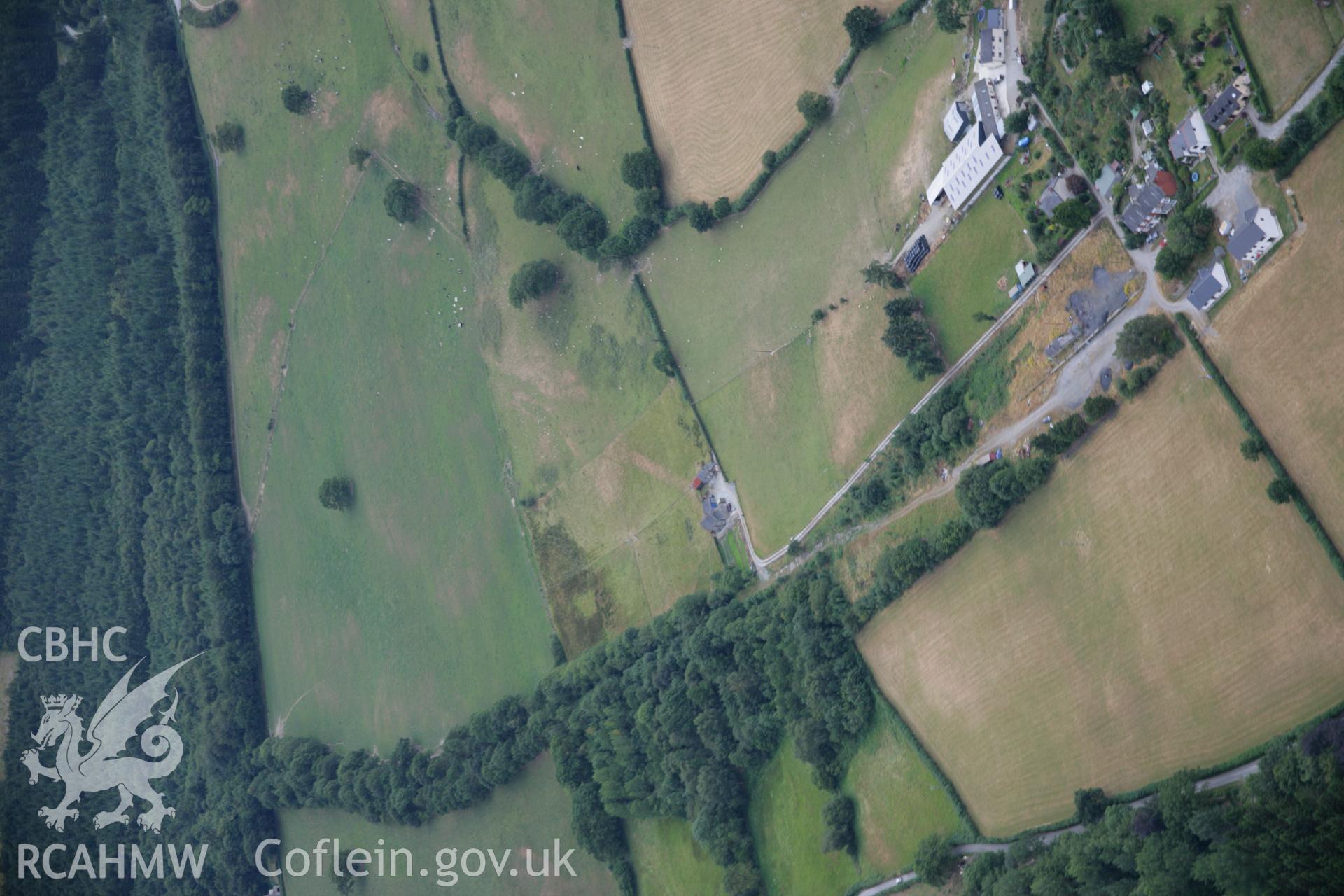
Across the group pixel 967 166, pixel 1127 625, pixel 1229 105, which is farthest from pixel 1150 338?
pixel 967 166

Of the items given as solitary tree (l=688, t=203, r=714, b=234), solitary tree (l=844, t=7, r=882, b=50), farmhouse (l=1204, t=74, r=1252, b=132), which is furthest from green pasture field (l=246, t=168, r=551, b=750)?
farmhouse (l=1204, t=74, r=1252, b=132)

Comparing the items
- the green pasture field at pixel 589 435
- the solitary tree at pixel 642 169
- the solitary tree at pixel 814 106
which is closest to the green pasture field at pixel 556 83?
the solitary tree at pixel 642 169

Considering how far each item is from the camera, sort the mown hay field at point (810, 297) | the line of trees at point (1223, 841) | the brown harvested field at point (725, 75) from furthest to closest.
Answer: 1. the brown harvested field at point (725, 75)
2. the mown hay field at point (810, 297)
3. the line of trees at point (1223, 841)

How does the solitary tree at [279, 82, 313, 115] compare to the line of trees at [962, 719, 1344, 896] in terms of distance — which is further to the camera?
the solitary tree at [279, 82, 313, 115]

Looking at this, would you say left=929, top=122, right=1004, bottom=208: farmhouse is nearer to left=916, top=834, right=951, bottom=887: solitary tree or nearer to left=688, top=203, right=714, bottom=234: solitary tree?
left=688, top=203, right=714, bottom=234: solitary tree

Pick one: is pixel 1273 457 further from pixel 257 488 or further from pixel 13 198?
pixel 13 198

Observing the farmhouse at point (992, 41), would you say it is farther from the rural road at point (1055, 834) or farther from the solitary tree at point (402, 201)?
the solitary tree at point (402, 201)

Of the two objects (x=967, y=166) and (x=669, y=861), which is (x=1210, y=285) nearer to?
(x=967, y=166)
